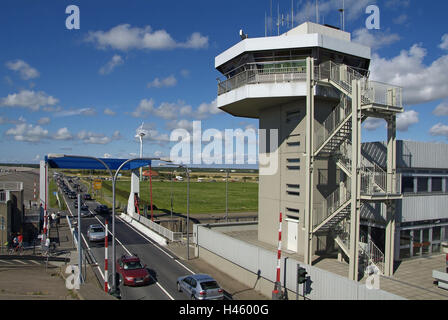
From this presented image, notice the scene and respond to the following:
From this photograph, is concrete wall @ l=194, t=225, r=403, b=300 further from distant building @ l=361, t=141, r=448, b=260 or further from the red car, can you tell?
distant building @ l=361, t=141, r=448, b=260

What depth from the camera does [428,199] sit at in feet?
75.6

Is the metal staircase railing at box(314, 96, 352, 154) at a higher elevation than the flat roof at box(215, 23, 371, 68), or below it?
below

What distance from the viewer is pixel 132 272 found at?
2233 cm

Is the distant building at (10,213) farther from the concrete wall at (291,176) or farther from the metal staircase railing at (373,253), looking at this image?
the metal staircase railing at (373,253)

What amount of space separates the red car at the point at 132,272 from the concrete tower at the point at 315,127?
390 inches

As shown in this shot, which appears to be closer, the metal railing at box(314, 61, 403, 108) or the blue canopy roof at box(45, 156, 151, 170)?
the metal railing at box(314, 61, 403, 108)

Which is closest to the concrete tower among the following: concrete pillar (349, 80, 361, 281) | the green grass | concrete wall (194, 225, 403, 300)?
concrete pillar (349, 80, 361, 281)

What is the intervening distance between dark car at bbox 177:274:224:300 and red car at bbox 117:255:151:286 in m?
3.61

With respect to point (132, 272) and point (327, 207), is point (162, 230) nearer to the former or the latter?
point (132, 272)

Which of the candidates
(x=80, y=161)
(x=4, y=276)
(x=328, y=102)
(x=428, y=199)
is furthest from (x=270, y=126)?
(x=80, y=161)

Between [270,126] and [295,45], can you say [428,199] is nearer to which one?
[270,126]

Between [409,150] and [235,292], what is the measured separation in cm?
1447

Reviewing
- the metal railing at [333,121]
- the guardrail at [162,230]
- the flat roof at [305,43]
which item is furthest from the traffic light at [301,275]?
the guardrail at [162,230]

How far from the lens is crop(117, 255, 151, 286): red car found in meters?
21.7
